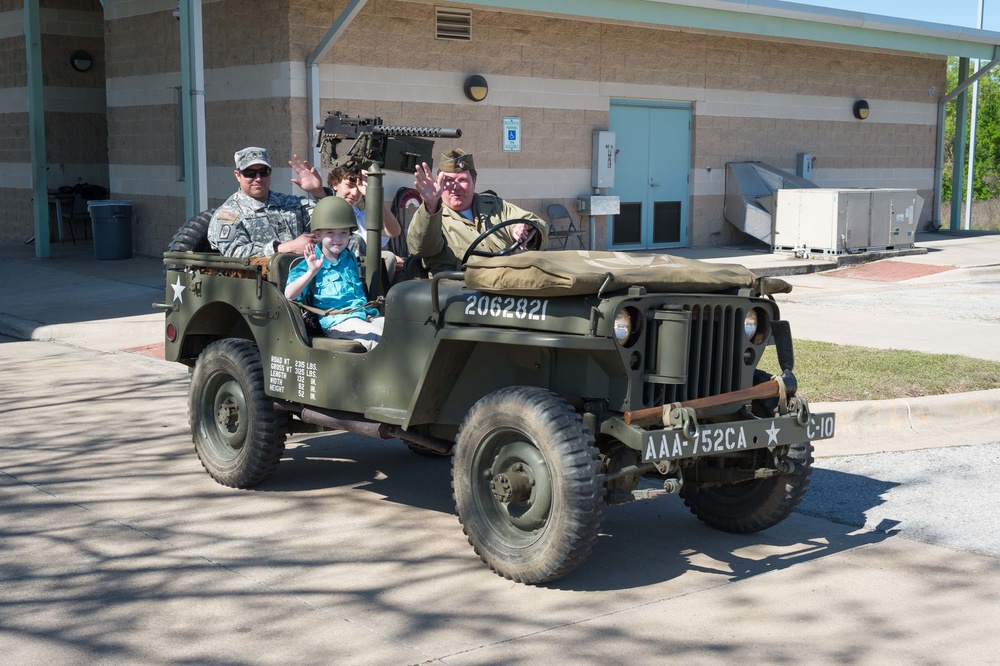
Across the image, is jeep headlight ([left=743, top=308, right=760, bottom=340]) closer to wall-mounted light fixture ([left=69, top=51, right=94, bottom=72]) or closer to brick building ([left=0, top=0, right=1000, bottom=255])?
brick building ([left=0, top=0, right=1000, bottom=255])

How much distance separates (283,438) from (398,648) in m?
2.25

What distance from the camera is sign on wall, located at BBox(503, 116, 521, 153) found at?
1708 cm

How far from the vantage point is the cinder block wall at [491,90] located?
15266 millimetres

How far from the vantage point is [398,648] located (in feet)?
13.5

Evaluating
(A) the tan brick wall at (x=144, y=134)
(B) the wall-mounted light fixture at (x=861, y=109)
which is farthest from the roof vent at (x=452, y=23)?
(B) the wall-mounted light fixture at (x=861, y=109)

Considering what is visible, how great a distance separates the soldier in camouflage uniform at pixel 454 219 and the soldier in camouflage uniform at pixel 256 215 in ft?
2.57

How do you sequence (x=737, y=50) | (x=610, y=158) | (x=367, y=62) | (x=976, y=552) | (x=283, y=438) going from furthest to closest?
(x=737, y=50) → (x=610, y=158) → (x=367, y=62) → (x=283, y=438) → (x=976, y=552)

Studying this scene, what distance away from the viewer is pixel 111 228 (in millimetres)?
16938

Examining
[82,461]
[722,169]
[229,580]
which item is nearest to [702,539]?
[229,580]

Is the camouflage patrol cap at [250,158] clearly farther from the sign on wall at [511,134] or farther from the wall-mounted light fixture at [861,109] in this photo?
the wall-mounted light fixture at [861,109]

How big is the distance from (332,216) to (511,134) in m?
11.6

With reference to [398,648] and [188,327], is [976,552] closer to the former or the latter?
[398,648]

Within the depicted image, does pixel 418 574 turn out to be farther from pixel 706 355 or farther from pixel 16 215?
pixel 16 215

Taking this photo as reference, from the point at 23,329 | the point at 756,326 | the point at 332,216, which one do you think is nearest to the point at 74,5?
the point at 23,329
